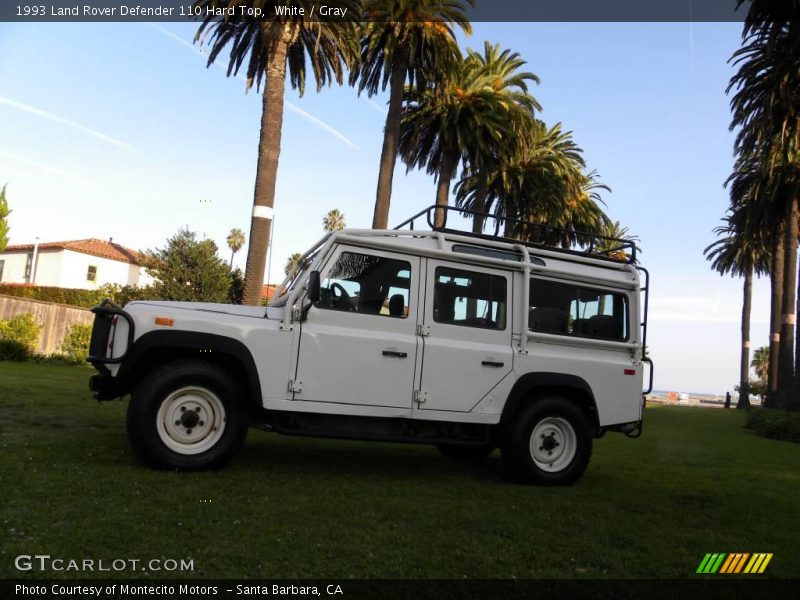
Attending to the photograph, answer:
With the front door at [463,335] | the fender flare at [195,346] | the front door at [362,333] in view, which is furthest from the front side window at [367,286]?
the fender flare at [195,346]

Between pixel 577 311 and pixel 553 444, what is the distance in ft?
4.99

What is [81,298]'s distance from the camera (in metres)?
31.1

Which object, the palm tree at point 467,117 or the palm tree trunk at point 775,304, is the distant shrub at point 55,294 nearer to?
the palm tree at point 467,117

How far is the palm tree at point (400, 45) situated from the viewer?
20.7 meters

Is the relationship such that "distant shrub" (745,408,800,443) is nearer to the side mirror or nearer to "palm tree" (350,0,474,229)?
"palm tree" (350,0,474,229)

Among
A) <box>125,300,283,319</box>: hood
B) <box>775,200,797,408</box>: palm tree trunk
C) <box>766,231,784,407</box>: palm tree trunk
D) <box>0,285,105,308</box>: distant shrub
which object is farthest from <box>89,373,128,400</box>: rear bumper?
<box>766,231,784,407</box>: palm tree trunk

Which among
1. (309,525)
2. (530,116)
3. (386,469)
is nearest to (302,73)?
(530,116)

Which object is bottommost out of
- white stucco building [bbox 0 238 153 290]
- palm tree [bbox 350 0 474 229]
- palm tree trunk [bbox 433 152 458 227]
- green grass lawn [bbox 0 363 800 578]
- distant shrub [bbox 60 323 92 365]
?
green grass lawn [bbox 0 363 800 578]

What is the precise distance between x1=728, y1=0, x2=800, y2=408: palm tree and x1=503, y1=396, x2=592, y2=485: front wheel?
1681cm

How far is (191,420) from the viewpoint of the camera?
6043mm

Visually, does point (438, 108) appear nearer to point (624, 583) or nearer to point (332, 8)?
point (332, 8)

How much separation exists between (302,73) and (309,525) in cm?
1810

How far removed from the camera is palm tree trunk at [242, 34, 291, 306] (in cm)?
1691

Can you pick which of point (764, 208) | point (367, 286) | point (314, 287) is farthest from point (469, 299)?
point (764, 208)
